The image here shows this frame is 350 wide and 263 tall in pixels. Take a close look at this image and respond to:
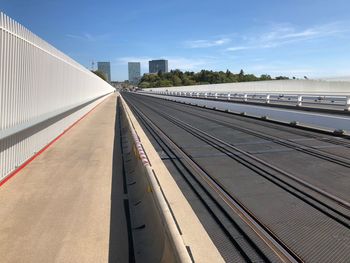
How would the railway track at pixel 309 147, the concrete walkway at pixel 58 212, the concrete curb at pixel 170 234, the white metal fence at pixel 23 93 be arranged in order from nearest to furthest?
the concrete curb at pixel 170 234
the concrete walkway at pixel 58 212
the white metal fence at pixel 23 93
the railway track at pixel 309 147

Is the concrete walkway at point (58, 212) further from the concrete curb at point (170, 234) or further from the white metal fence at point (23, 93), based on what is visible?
the concrete curb at point (170, 234)

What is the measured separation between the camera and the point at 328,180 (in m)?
8.55

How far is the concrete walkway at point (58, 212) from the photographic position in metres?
5.21

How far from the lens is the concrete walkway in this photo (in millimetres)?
5215

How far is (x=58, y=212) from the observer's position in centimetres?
677

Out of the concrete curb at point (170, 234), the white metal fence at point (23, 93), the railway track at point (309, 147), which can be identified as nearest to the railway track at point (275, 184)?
the concrete curb at point (170, 234)

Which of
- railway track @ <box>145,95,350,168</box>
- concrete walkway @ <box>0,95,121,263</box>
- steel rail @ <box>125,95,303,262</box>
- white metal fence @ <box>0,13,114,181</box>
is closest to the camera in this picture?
steel rail @ <box>125,95,303,262</box>

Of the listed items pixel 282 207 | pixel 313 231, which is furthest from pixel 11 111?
pixel 313 231

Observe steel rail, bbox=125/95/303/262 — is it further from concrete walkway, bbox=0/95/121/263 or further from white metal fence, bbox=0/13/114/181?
white metal fence, bbox=0/13/114/181

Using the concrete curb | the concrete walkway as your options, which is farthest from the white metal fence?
the concrete curb

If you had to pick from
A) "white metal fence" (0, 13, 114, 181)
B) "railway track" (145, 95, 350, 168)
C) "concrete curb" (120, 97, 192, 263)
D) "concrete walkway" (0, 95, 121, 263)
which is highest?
"white metal fence" (0, 13, 114, 181)

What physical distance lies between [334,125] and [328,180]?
329 inches

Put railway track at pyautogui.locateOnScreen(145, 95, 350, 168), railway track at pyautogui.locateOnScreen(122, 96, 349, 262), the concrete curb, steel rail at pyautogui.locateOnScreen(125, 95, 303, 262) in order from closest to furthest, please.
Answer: the concrete curb < steel rail at pyautogui.locateOnScreen(125, 95, 303, 262) < railway track at pyautogui.locateOnScreen(122, 96, 349, 262) < railway track at pyautogui.locateOnScreen(145, 95, 350, 168)

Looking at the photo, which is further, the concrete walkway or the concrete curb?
the concrete walkway
